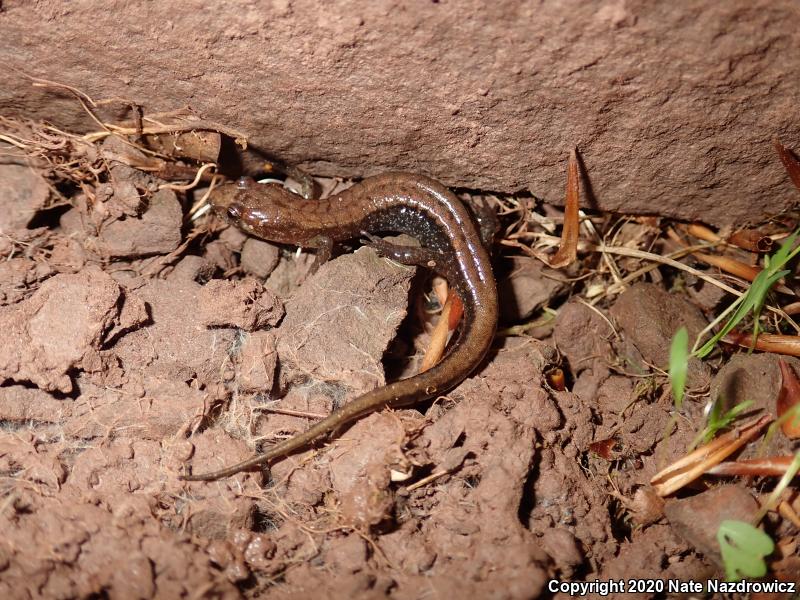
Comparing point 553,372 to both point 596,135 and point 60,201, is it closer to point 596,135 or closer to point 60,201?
point 596,135

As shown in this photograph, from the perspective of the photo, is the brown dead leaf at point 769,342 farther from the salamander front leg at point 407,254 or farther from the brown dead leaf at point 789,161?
the salamander front leg at point 407,254

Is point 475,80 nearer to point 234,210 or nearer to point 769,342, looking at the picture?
point 234,210

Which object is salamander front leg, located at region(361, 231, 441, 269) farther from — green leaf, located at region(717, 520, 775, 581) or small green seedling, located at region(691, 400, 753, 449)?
green leaf, located at region(717, 520, 775, 581)

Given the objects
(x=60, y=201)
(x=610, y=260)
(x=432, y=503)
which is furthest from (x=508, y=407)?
(x=60, y=201)

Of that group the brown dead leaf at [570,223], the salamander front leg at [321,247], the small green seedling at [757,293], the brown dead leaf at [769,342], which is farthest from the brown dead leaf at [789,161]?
the salamander front leg at [321,247]

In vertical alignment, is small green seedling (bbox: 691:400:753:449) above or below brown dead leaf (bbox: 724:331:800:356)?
below

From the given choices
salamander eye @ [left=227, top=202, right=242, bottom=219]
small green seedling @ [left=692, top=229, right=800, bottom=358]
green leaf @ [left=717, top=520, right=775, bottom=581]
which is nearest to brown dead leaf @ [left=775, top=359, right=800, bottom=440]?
small green seedling @ [left=692, top=229, right=800, bottom=358]

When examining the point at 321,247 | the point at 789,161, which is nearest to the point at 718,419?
the point at 789,161
